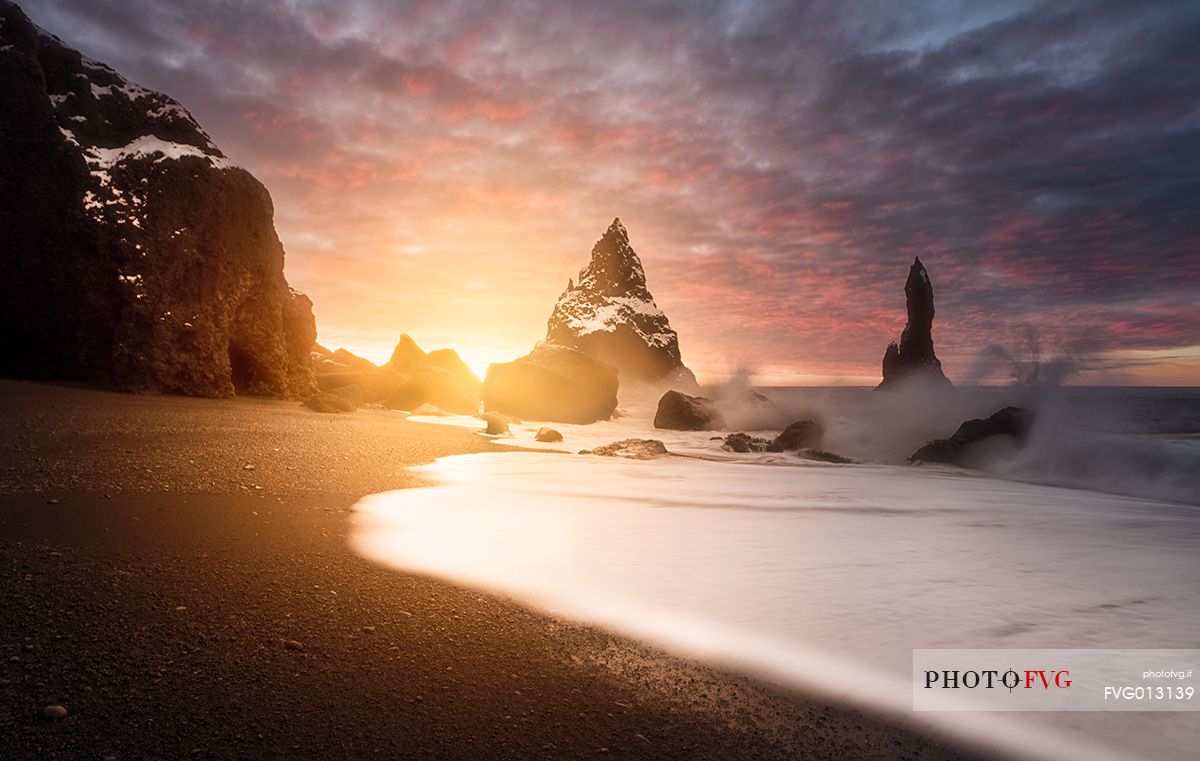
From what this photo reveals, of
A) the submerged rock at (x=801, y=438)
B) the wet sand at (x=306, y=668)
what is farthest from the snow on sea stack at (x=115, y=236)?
the submerged rock at (x=801, y=438)

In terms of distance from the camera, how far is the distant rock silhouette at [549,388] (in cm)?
2720

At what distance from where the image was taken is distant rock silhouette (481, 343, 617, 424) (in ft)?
89.2

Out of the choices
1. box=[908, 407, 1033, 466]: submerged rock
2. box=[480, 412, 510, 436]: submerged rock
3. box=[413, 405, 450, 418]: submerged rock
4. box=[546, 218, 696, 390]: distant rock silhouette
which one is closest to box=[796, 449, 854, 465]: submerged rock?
box=[908, 407, 1033, 466]: submerged rock

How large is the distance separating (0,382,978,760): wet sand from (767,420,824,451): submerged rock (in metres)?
14.5

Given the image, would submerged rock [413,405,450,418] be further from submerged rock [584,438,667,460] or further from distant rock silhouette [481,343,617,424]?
submerged rock [584,438,667,460]

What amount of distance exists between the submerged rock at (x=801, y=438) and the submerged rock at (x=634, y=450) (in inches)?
194

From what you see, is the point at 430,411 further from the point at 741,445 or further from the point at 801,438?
the point at 801,438

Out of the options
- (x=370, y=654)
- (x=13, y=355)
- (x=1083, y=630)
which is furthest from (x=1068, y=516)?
(x=13, y=355)

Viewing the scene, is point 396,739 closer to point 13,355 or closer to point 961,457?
point 13,355

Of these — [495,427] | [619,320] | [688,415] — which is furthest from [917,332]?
[495,427]

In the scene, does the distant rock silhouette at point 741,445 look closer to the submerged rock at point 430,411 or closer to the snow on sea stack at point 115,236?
the submerged rock at point 430,411

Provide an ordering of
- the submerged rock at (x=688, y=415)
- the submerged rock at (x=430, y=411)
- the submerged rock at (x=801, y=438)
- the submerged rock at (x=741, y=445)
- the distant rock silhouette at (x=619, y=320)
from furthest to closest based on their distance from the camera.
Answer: the distant rock silhouette at (x=619, y=320)
the submerged rock at (x=688, y=415)
the submerged rock at (x=430, y=411)
the submerged rock at (x=801, y=438)
the submerged rock at (x=741, y=445)

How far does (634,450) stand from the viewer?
12.7m

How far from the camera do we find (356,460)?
8305 mm
